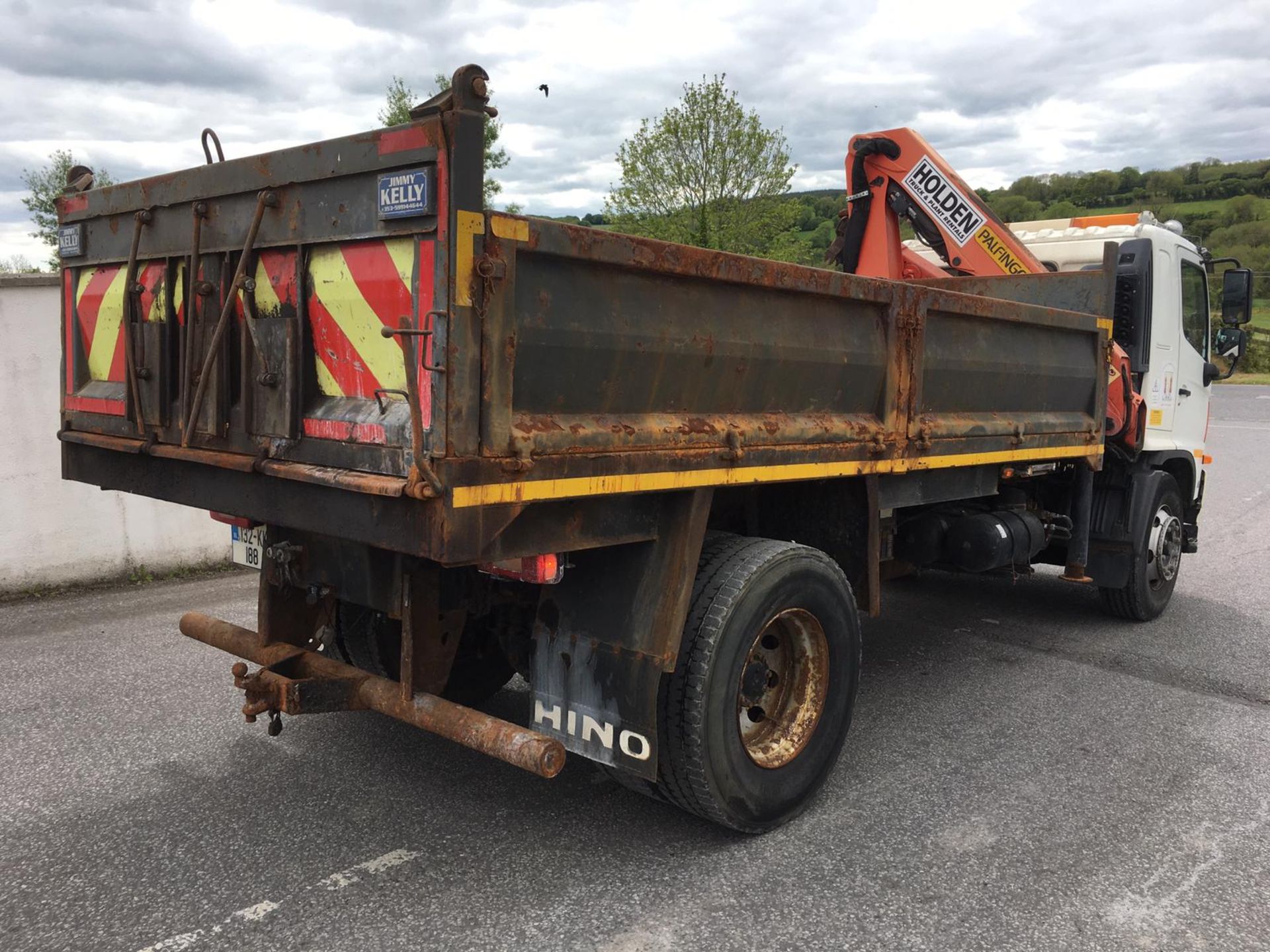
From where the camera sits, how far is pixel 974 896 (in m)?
3.14

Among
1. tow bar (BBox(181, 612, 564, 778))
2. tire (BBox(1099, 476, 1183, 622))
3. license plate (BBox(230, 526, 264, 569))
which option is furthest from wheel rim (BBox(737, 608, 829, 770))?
tire (BBox(1099, 476, 1183, 622))

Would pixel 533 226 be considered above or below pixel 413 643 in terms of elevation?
above

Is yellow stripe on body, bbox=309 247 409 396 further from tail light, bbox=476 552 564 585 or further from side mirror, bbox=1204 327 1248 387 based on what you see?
side mirror, bbox=1204 327 1248 387

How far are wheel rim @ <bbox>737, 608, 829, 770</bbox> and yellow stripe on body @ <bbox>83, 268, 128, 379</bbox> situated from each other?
2.68 m

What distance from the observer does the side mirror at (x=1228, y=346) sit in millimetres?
7039

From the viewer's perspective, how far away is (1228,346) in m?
7.10

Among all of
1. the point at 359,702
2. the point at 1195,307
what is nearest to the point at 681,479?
the point at 359,702

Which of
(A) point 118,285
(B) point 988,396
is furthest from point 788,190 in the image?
Result: (A) point 118,285

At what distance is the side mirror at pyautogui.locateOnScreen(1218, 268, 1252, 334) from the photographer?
21.8ft

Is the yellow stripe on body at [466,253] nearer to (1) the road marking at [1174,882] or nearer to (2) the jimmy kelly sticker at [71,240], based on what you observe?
(2) the jimmy kelly sticker at [71,240]

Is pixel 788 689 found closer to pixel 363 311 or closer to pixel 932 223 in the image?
pixel 363 311

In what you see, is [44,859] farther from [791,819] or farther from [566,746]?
[791,819]

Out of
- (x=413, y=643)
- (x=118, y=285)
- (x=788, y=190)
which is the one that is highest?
(x=788, y=190)

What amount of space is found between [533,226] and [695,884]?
2.13 metres
